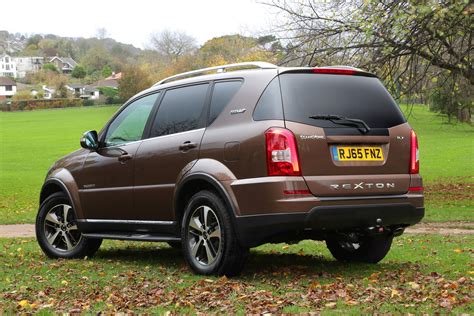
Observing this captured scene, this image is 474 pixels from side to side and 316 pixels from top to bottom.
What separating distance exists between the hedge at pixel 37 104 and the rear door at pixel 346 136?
366ft

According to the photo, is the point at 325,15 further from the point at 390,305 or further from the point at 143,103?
the point at 390,305

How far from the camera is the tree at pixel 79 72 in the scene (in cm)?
17116

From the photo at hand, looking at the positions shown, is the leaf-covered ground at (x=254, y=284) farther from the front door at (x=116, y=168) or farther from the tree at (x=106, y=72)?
the tree at (x=106, y=72)

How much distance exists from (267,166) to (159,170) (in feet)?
5.35

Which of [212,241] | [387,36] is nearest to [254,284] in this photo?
[212,241]

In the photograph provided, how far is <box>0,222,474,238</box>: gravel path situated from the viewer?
1290 cm

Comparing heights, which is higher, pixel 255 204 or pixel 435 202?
pixel 255 204

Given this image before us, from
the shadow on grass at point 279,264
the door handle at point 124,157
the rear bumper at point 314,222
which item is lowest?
the shadow on grass at point 279,264

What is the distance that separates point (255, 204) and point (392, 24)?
9.45 meters

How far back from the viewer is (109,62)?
16800 cm

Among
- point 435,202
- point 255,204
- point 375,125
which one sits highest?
point 375,125

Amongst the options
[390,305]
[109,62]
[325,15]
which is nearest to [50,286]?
[390,305]

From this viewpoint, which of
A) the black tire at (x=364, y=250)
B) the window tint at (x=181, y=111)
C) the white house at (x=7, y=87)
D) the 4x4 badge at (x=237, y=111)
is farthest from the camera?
the white house at (x=7, y=87)

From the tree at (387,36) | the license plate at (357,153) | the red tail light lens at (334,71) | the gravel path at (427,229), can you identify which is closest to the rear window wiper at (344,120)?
the license plate at (357,153)
